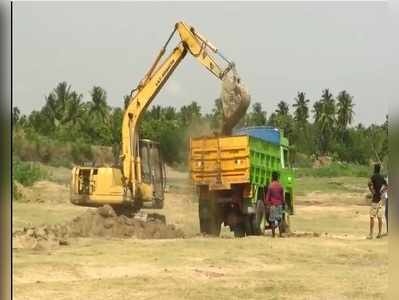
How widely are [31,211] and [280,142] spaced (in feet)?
30.4

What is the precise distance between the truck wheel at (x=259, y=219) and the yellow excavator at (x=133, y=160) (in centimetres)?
244

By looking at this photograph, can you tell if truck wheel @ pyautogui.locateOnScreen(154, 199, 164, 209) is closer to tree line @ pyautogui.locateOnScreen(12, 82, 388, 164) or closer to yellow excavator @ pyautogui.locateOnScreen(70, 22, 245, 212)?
yellow excavator @ pyautogui.locateOnScreen(70, 22, 245, 212)

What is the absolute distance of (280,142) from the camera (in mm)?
16406

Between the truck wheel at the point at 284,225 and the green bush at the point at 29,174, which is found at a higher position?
the green bush at the point at 29,174

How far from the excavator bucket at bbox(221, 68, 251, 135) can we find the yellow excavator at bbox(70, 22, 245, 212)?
200 millimetres

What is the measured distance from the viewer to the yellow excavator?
14.9 meters

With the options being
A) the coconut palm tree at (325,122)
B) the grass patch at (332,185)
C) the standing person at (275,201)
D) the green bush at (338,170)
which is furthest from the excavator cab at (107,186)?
the coconut palm tree at (325,122)

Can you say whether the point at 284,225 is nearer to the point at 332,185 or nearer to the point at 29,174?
the point at 29,174

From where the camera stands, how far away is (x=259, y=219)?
1524 cm

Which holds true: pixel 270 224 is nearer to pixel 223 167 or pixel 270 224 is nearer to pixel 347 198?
pixel 223 167

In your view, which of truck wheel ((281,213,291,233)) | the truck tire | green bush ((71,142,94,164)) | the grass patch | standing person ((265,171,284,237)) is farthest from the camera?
the grass patch

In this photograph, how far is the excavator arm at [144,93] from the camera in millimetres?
14852

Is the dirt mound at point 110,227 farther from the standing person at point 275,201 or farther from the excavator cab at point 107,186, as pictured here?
the standing person at point 275,201

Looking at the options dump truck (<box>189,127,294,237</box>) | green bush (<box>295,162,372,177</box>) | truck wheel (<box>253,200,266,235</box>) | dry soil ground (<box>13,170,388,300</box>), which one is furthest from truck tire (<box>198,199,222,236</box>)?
green bush (<box>295,162,372,177</box>)
